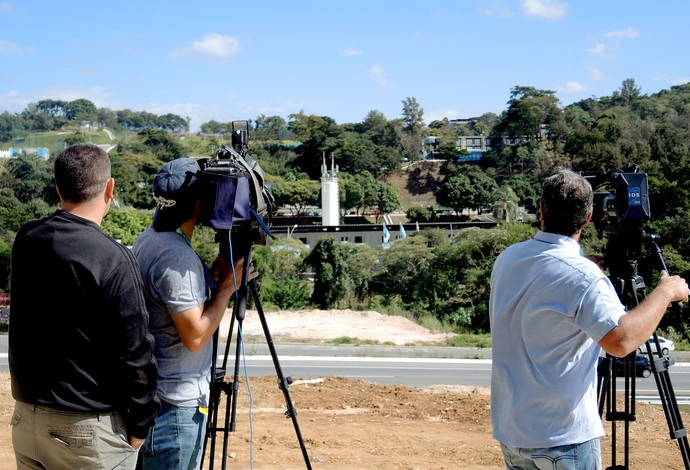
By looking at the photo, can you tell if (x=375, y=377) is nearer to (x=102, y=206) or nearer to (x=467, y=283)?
(x=102, y=206)

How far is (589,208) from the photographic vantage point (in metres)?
2.59

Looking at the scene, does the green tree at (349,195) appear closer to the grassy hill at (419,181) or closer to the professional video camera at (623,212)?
the grassy hill at (419,181)

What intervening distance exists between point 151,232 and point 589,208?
1.67 meters

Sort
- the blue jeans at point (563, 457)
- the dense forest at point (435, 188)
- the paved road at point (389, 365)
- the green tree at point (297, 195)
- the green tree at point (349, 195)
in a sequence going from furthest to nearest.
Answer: the green tree at point (297, 195) → the green tree at point (349, 195) → the dense forest at point (435, 188) → the paved road at point (389, 365) → the blue jeans at point (563, 457)

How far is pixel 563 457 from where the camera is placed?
99.1 inches

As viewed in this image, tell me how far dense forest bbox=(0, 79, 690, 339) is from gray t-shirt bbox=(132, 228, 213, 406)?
48cm

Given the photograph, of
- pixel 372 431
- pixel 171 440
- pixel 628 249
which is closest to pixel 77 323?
pixel 171 440

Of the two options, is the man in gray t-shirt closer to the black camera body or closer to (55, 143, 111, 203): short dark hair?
(55, 143, 111, 203): short dark hair

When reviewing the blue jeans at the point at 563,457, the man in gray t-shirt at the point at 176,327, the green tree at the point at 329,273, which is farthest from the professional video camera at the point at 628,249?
the green tree at the point at 329,273

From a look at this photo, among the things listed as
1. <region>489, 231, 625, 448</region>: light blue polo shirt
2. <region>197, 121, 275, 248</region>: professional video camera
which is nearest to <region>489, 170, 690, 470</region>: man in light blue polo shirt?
<region>489, 231, 625, 448</region>: light blue polo shirt

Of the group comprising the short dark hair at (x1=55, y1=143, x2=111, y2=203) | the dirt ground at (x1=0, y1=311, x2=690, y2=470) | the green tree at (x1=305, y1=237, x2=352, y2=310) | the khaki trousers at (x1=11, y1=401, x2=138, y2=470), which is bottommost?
the green tree at (x1=305, y1=237, x2=352, y2=310)

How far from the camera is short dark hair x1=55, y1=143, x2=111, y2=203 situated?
8.20 ft

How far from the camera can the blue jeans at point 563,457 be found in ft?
8.27

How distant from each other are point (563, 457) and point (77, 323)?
1.68 metres
